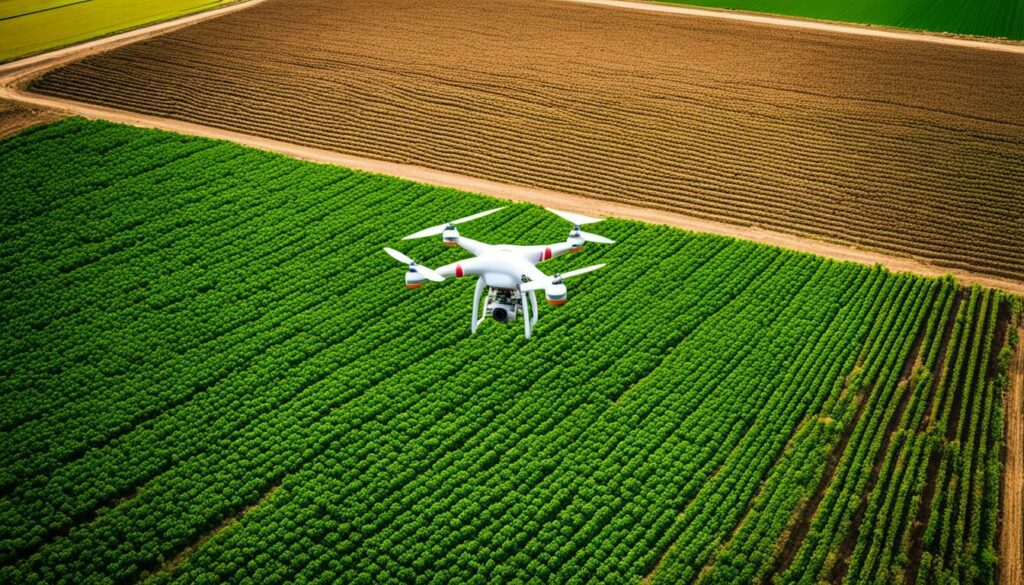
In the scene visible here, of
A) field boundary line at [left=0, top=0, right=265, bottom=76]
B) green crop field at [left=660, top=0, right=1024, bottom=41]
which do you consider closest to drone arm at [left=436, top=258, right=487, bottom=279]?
field boundary line at [left=0, top=0, right=265, bottom=76]

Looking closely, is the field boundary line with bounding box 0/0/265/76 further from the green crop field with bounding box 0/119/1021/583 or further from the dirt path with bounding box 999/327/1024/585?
the dirt path with bounding box 999/327/1024/585

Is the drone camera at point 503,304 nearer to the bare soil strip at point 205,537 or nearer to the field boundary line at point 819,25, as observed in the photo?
the bare soil strip at point 205,537

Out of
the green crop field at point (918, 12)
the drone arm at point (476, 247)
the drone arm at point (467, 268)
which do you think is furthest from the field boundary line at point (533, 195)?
the green crop field at point (918, 12)

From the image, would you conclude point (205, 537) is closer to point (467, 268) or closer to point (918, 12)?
point (467, 268)

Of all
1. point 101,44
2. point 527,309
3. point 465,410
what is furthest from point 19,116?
point 527,309

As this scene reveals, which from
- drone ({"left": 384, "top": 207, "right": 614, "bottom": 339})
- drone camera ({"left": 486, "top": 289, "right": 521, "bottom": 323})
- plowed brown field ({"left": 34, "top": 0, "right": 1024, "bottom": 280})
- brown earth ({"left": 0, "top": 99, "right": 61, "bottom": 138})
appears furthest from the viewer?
brown earth ({"left": 0, "top": 99, "right": 61, "bottom": 138})

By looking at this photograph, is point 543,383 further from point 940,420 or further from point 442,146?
point 442,146

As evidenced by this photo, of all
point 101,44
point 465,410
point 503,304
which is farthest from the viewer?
point 101,44
